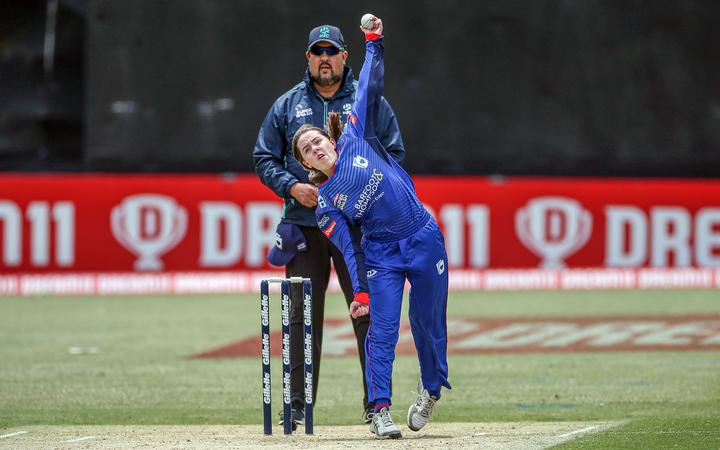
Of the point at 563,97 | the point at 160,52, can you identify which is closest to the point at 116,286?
the point at 160,52

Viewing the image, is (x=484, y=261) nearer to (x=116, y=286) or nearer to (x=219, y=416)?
(x=116, y=286)

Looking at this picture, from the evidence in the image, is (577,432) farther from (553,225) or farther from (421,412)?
(553,225)

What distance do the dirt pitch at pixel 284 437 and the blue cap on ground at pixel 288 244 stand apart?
1.06 metres

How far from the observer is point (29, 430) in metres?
8.01

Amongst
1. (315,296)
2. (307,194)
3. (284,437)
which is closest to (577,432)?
(284,437)

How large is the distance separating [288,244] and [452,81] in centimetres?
958

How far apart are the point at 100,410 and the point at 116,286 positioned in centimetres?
892

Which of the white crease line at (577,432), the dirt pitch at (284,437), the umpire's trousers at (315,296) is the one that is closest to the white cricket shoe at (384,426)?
the dirt pitch at (284,437)

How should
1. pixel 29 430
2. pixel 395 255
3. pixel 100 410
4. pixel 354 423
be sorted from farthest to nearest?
pixel 100 410 < pixel 354 423 < pixel 29 430 < pixel 395 255

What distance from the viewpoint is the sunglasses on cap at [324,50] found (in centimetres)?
858

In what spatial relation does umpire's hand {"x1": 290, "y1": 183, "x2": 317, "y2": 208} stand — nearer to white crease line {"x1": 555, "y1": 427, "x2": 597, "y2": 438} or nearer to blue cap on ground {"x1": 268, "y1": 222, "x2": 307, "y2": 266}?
blue cap on ground {"x1": 268, "y1": 222, "x2": 307, "y2": 266}

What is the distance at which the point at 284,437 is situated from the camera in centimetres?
746

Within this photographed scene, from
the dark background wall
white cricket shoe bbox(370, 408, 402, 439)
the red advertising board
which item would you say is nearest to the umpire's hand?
white cricket shoe bbox(370, 408, 402, 439)

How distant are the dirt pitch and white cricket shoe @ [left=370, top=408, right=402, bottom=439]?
0.06 m
